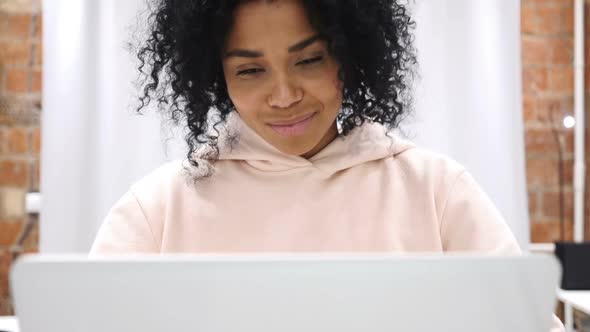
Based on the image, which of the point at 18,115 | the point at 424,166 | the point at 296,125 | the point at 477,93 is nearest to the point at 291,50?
the point at 296,125

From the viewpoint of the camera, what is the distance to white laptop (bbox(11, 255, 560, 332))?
0.38m

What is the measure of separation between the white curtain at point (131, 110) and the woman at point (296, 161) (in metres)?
0.89

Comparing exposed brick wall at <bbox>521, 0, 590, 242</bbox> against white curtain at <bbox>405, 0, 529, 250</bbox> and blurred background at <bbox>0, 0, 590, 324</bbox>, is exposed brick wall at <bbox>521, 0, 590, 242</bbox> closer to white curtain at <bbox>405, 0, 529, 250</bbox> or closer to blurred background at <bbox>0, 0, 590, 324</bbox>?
blurred background at <bbox>0, 0, 590, 324</bbox>

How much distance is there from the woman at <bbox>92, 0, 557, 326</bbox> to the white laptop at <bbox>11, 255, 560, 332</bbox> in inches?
23.6

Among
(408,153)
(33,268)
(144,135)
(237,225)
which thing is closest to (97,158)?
(144,135)

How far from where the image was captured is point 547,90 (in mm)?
2289

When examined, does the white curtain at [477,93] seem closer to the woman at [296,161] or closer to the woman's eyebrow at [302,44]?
the woman at [296,161]

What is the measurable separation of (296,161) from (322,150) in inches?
2.4

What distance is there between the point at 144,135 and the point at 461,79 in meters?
1.19

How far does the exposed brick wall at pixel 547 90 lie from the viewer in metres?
2.29

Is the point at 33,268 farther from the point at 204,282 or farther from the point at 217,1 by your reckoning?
the point at 217,1

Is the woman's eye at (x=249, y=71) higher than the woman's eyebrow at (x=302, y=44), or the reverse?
the woman's eyebrow at (x=302, y=44)

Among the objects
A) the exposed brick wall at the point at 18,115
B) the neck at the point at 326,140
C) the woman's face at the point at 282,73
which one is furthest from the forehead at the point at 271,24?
the exposed brick wall at the point at 18,115

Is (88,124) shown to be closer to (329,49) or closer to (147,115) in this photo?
(147,115)
